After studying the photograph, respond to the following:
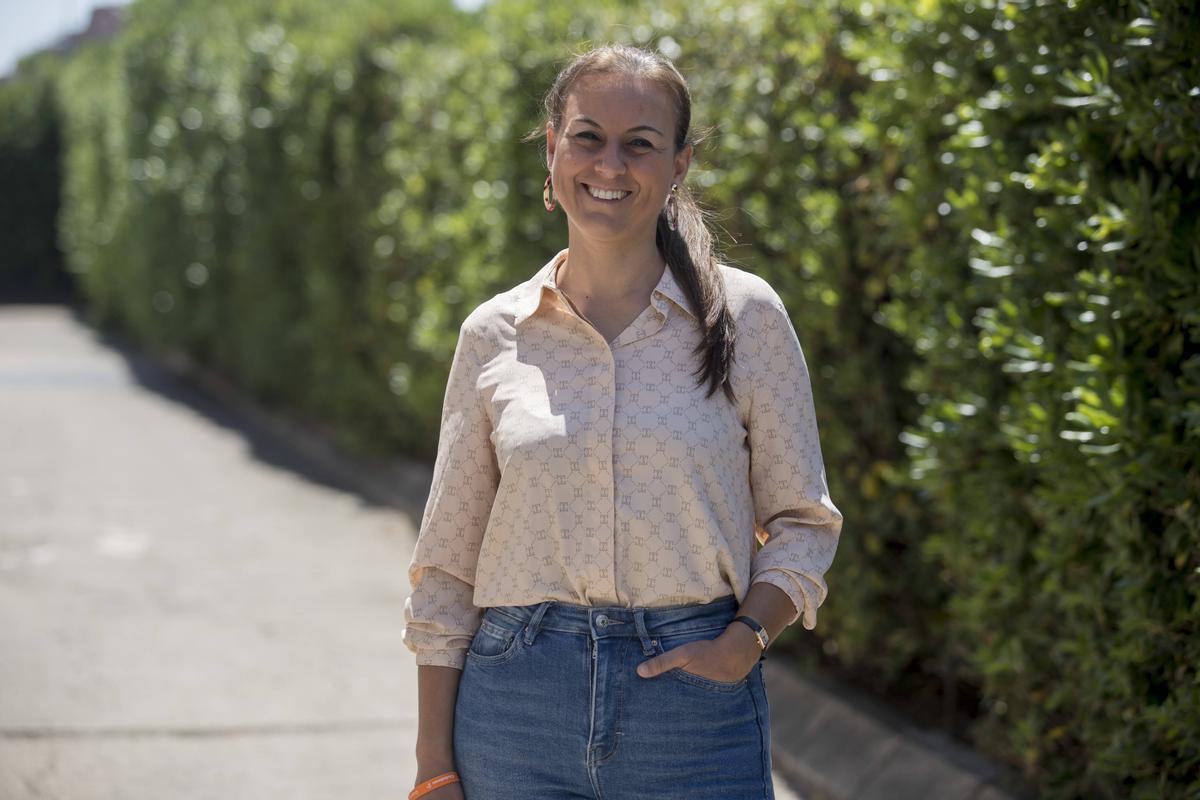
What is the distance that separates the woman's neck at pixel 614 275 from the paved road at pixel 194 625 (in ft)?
8.80

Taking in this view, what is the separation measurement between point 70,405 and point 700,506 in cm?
1189

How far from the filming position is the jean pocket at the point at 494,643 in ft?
7.97

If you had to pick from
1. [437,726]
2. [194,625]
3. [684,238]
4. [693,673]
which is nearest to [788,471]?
[693,673]

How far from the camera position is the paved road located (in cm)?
487

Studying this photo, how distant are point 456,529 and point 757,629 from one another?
0.57 meters

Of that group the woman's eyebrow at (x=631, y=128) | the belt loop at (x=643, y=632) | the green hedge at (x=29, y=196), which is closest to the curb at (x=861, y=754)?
the belt loop at (x=643, y=632)

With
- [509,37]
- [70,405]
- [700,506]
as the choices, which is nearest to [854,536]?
[700,506]

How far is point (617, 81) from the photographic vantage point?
8.12ft

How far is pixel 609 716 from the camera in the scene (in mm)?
2340

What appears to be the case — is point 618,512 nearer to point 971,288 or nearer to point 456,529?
point 456,529

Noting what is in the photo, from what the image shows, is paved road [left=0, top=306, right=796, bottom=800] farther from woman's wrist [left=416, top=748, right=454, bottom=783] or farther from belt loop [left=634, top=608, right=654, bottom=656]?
belt loop [left=634, top=608, right=654, bottom=656]

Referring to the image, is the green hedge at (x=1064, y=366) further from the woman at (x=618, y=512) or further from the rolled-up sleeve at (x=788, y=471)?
the woman at (x=618, y=512)

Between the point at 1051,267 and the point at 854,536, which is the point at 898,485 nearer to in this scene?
the point at 854,536

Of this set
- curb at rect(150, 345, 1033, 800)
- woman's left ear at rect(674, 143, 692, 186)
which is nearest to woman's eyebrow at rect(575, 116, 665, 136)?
woman's left ear at rect(674, 143, 692, 186)
